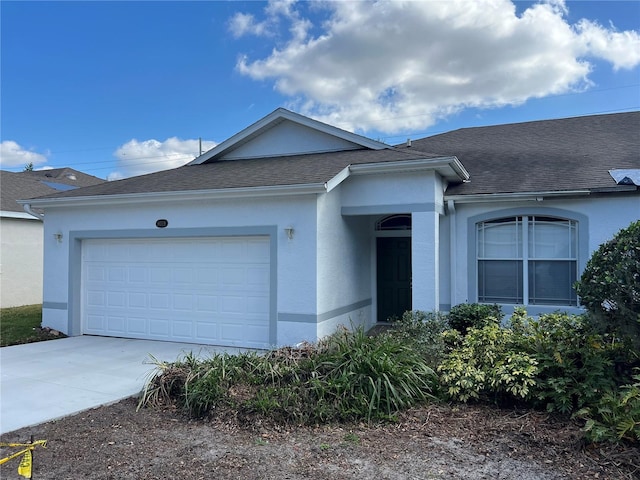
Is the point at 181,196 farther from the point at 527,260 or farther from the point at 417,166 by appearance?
the point at 527,260

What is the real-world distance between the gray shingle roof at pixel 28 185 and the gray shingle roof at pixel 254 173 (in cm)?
762

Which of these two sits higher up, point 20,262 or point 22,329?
point 20,262

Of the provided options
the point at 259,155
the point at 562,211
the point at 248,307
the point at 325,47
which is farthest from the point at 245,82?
the point at 562,211

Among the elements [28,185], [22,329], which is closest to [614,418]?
[22,329]

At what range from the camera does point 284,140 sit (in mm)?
11734

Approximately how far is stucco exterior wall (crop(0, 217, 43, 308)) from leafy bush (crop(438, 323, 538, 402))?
51.3 feet

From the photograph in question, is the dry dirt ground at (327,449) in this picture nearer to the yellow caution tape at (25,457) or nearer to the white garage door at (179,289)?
the yellow caution tape at (25,457)

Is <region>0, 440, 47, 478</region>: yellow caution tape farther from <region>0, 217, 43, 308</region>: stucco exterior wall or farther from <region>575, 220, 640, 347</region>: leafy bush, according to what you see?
<region>0, 217, 43, 308</region>: stucco exterior wall

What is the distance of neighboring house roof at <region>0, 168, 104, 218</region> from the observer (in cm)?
1602

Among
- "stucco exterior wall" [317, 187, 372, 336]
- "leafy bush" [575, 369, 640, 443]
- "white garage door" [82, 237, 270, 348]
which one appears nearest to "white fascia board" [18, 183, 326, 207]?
"stucco exterior wall" [317, 187, 372, 336]

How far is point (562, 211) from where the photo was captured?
8922 millimetres

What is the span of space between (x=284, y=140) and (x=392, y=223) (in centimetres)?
359

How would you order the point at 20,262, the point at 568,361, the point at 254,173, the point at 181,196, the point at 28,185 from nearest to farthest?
the point at 568,361 < the point at 181,196 < the point at 254,173 < the point at 20,262 < the point at 28,185

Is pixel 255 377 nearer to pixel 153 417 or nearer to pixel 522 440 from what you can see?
pixel 153 417
